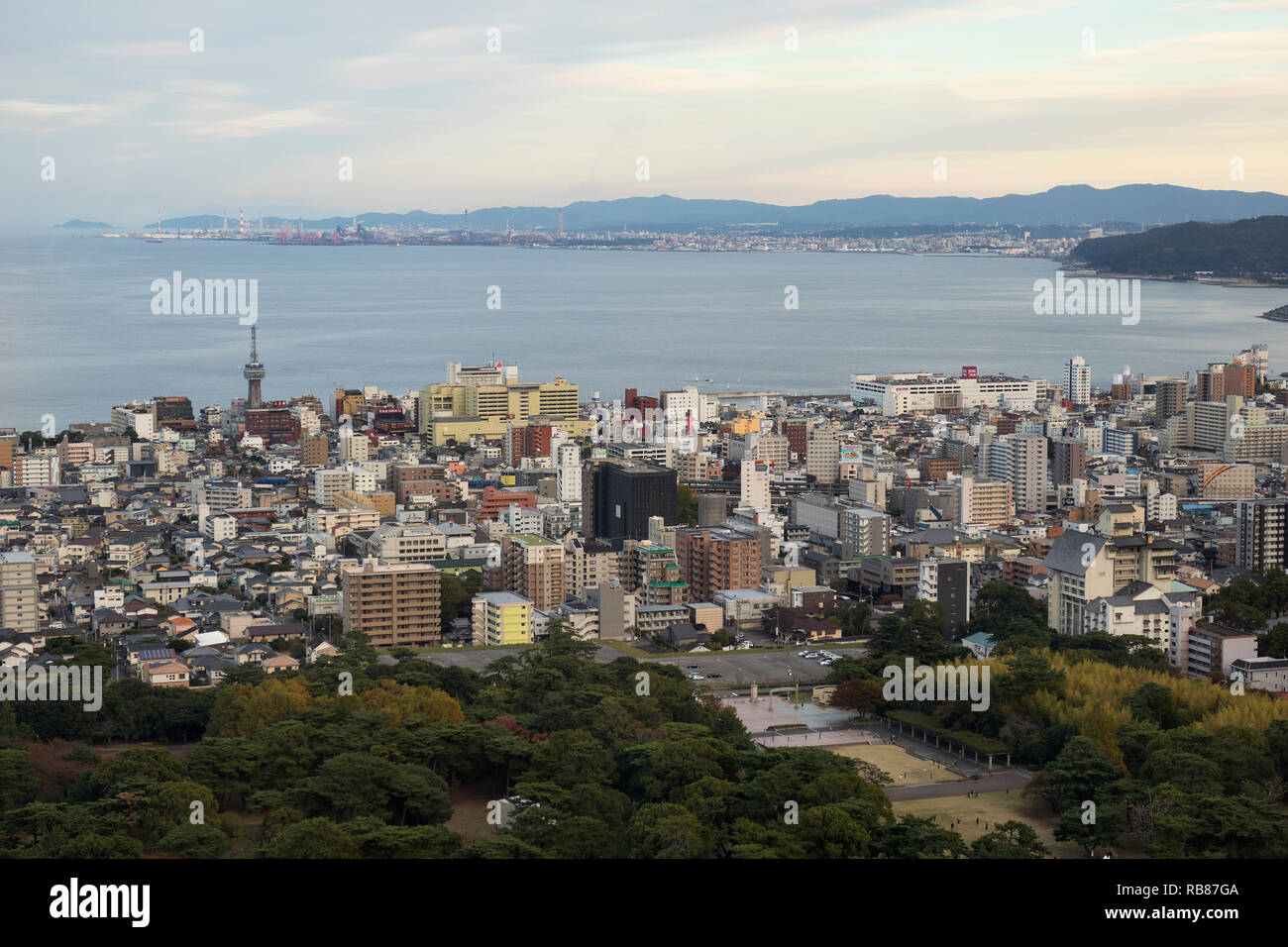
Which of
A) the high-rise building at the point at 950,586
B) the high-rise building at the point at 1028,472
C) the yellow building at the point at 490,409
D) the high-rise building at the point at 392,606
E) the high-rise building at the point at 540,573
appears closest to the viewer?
the high-rise building at the point at 392,606

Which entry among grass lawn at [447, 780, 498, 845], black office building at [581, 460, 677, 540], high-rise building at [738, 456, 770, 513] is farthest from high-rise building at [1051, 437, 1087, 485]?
grass lawn at [447, 780, 498, 845]

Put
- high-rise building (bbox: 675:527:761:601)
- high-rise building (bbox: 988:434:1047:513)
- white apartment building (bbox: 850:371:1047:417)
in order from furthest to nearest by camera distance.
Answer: white apartment building (bbox: 850:371:1047:417) < high-rise building (bbox: 988:434:1047:513) < high-rise building (bbox: 675:527:761:601)

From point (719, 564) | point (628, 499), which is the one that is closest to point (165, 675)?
point (719, 564)

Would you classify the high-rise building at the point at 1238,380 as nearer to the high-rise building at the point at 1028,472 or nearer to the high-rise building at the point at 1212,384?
the high-rise building at the point at 1212,384

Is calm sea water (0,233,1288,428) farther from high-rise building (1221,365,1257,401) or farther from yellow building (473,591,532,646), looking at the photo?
yellow building (473,591,532,646)

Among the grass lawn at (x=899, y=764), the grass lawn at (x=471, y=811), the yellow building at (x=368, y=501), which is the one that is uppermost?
the yellow building at (x=368, y=501)

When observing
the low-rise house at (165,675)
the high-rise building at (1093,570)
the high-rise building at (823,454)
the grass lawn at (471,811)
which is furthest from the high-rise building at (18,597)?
the high-rise building at (823,454)
